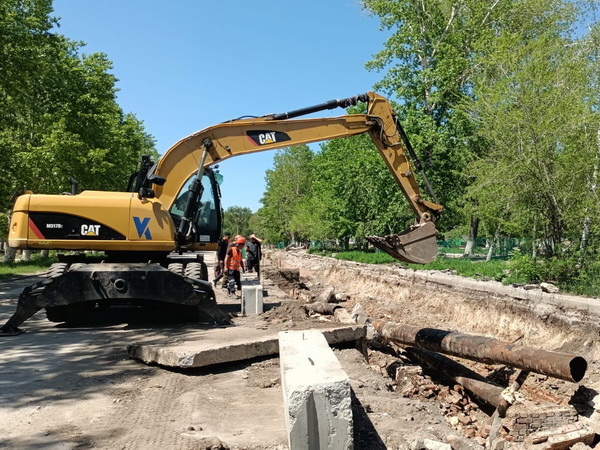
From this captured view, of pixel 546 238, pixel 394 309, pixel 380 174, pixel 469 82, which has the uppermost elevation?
pixel 469 82

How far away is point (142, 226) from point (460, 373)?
5.51 meters

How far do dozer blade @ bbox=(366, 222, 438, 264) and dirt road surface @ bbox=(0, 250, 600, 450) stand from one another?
6.46 ft

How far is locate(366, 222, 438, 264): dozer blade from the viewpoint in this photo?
891cm

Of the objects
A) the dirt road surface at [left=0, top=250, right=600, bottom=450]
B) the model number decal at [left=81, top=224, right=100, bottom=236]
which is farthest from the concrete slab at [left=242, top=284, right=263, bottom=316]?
the model number decal at [left=81, top=224, right=100, bottom=236]

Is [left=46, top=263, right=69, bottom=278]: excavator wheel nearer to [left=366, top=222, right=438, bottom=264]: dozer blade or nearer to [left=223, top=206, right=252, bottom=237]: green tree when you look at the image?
[left=366, top=222, right=438, bottom=264]: dozer blade

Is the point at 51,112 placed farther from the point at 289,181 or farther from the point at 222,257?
the point at 289,181

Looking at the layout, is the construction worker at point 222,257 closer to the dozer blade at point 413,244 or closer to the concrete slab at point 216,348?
the dozer blade at point 413,244

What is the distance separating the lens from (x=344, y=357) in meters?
6.82

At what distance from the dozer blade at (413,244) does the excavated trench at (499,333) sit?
1558mm

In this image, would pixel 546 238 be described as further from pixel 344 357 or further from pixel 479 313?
pixel 344 357

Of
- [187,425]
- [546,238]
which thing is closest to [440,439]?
[187,425]

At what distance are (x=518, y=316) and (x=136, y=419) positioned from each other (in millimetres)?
8134

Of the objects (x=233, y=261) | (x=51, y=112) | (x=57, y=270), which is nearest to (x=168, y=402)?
(x=57, y=270)

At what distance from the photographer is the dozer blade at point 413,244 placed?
8.91 m
